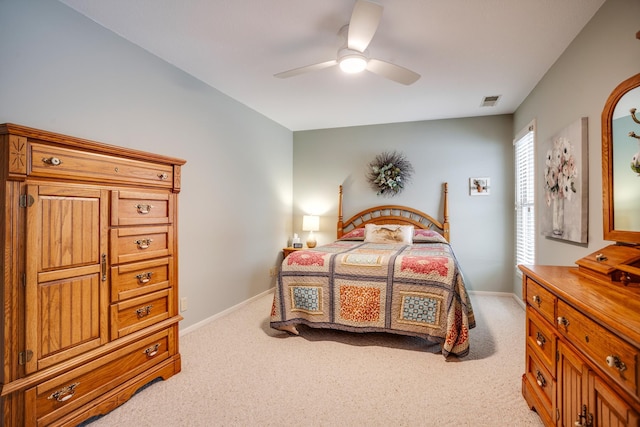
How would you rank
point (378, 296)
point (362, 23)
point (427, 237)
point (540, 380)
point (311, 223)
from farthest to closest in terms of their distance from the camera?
point (311, 223), point (427, 237), point (378, 296), point (362, 23), point (540, 380)

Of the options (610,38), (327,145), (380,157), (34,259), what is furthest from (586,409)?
(327,145)

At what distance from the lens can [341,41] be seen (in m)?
2.51

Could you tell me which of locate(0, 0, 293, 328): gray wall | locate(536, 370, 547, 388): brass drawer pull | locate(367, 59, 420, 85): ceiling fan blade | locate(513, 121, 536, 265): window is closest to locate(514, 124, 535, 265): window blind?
locate(513, 121, 536, 265): window

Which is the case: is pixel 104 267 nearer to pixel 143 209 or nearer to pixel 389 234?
pixel 143 209

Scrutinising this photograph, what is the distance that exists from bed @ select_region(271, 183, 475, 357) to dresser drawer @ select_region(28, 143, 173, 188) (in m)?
1.40

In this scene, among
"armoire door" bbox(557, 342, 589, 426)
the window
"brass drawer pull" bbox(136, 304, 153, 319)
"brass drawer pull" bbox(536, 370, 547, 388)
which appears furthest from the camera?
the window

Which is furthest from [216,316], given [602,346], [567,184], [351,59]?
[567,184]

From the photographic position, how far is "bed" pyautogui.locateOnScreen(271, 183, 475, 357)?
101 inches

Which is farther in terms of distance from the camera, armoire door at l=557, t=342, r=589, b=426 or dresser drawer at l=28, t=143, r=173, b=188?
dresser drawer at l=28, t=143, r=173, b=188

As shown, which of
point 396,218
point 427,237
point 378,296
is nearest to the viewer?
point 378,296

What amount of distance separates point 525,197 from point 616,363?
3.32 metres

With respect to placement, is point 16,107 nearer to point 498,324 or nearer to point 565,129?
point 565,129

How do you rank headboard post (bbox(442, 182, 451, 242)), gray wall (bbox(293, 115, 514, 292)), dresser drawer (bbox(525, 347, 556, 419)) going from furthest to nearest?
headboard post (bbox(442, 182, 451, 242)), gray wall (bbox(293, 115, 514, 292)), dresser drawer (bbox(525, 347, 556, 419))

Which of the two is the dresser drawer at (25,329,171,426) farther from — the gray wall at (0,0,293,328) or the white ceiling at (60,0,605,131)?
the white ceiling at (60,0,605,131)
